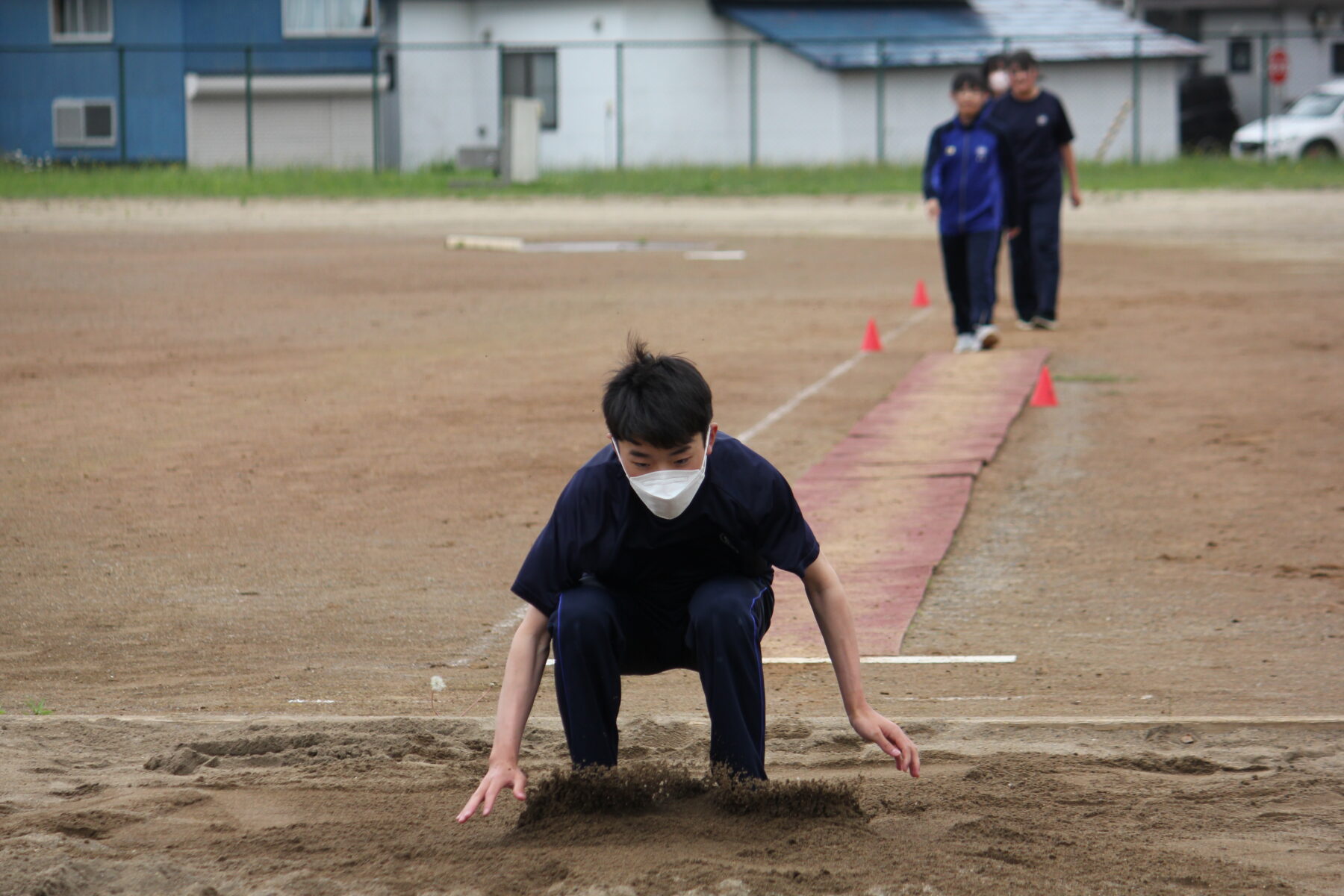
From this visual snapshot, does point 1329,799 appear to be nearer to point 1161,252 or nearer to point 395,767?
point 395,767

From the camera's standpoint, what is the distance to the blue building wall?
36000 millimetres

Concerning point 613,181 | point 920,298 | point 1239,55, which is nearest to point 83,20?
point 613,181

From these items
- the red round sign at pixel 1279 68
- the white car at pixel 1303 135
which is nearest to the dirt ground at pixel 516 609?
the white car at pixel 1303 135

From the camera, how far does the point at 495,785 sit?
330 cm

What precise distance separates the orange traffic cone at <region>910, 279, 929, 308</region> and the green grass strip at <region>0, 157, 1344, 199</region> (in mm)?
12566

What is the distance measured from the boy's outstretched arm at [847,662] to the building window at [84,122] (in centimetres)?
3640

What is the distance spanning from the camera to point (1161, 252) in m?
20.7

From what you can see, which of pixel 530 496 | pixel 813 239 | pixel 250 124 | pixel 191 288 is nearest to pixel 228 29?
pixel 250 124

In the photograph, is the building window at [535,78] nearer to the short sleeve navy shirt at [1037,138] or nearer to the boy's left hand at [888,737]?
the short sleeve navy shirt at [1037,138]

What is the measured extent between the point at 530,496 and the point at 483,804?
4.44 meters

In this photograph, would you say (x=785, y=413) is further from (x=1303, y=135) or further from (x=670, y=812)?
(x=1303, y=135)

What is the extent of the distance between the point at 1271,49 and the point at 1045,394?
42.4 metres

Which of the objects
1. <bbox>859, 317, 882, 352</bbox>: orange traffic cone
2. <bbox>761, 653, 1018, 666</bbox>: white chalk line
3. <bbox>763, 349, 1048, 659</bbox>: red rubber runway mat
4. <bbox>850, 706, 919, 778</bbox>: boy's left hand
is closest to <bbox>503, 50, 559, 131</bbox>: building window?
<bbox>859, 317, 882, 352</bbox>: orange traffic cone

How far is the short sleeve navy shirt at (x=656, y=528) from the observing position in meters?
3.47
